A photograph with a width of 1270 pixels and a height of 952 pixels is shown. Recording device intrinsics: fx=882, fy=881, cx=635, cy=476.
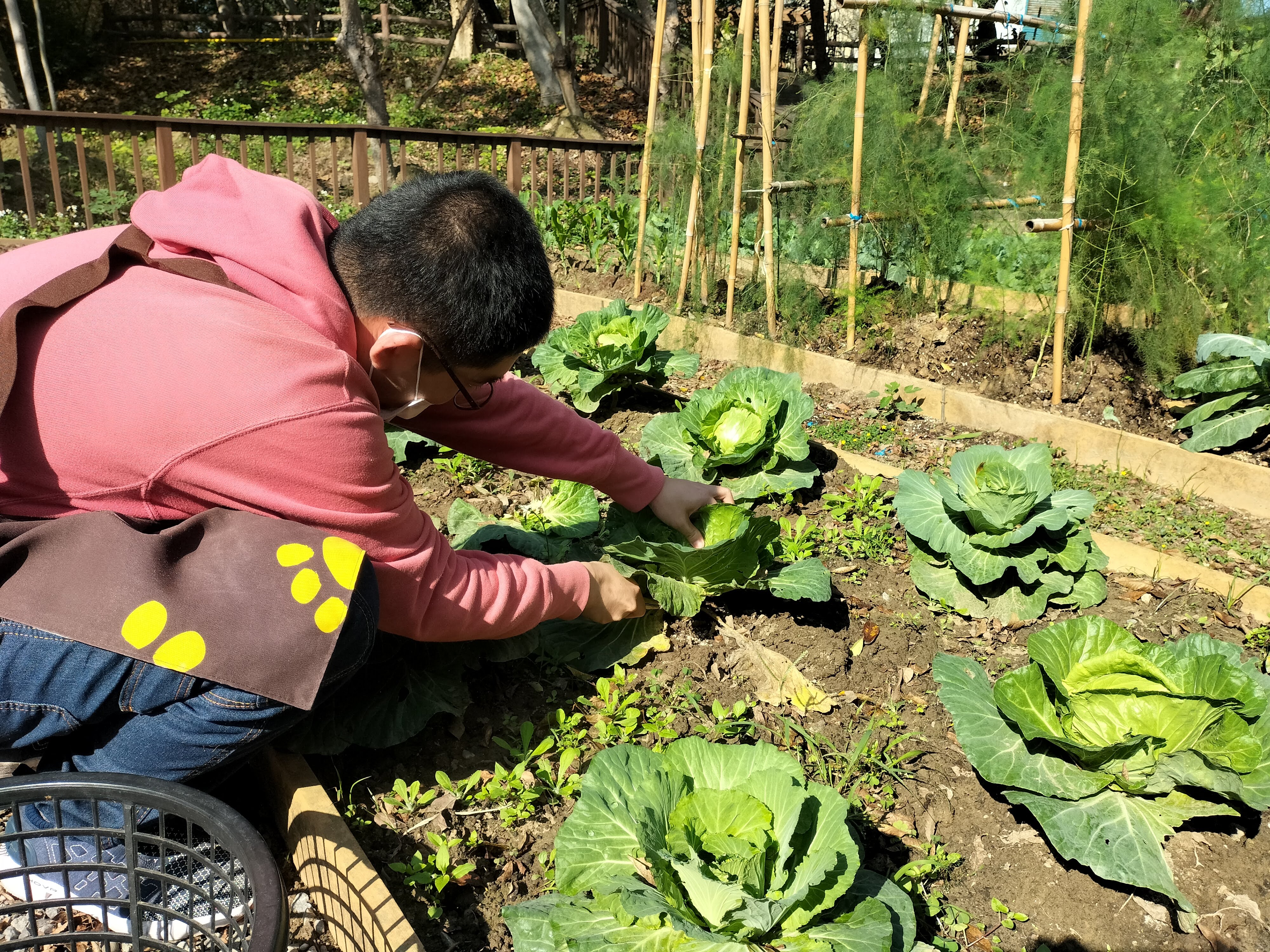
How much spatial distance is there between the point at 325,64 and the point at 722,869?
2415cm

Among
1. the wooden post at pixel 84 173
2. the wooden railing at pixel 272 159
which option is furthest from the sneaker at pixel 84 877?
→ the wooden post at pixel 84 173

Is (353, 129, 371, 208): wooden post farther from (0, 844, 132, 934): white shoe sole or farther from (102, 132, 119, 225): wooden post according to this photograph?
(0, 844, 132, 934): white shoe sole

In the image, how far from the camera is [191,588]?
1548 mm

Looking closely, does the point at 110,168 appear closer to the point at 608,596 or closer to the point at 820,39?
the point at 608,596

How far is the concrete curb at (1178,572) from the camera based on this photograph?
2.73 m

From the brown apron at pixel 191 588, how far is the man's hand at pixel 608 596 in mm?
767

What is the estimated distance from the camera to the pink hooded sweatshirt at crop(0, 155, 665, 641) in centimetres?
154

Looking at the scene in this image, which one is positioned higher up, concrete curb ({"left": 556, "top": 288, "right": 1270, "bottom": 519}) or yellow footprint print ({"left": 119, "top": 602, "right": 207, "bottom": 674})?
yellow footprint print ({"left": 119, "top": 602, "right": 207, "bottom": 674})

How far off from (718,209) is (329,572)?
167 inches

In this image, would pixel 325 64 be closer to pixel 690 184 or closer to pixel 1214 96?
pixel 690 184

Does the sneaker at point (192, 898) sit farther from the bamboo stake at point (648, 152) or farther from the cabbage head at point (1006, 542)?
the bamboo stake at point (648, 152)

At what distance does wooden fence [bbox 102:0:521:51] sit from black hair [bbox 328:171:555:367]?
75.6 ft

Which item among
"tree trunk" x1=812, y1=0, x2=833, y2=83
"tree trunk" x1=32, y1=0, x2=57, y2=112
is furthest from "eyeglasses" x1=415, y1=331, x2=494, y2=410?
→ "tree trunk" x1=32, y1=0, x2=57, y2=112

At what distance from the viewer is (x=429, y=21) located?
22391 mm
